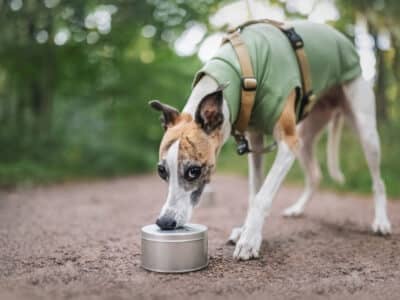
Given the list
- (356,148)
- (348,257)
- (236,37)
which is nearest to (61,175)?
(356,148)

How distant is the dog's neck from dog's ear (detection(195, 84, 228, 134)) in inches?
4.7

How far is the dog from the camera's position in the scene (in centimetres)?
289

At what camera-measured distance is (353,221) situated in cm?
469

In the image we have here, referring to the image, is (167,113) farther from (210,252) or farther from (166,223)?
(210,252)

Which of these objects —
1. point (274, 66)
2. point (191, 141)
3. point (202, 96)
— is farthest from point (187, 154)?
point (274, 66)

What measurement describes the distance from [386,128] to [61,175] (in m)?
5.41

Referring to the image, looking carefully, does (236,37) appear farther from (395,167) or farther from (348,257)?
(395,167)

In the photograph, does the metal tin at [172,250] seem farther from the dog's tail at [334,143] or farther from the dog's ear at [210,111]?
the dog's tail at [334,143]

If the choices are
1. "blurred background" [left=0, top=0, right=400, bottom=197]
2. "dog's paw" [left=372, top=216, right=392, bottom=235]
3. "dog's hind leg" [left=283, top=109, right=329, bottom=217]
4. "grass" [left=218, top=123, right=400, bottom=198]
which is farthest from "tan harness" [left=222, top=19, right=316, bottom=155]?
"grass" [left=218, top=123, right=400, bottom=198]

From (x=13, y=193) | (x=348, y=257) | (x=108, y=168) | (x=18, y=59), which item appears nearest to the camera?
(x=348, y=257)

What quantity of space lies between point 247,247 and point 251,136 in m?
1.14

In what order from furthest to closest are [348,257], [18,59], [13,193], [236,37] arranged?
1. [18,59]
2. [13,193]
3. [236,37]
4. [348,257]

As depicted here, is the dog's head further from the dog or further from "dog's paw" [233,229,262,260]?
"dog's paw" [233,229,262,260]

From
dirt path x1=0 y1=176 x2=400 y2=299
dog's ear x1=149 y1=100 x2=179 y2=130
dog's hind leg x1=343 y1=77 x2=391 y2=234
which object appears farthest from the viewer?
dog's hind leg x1=343 y1=77 x2=391 y2=234
